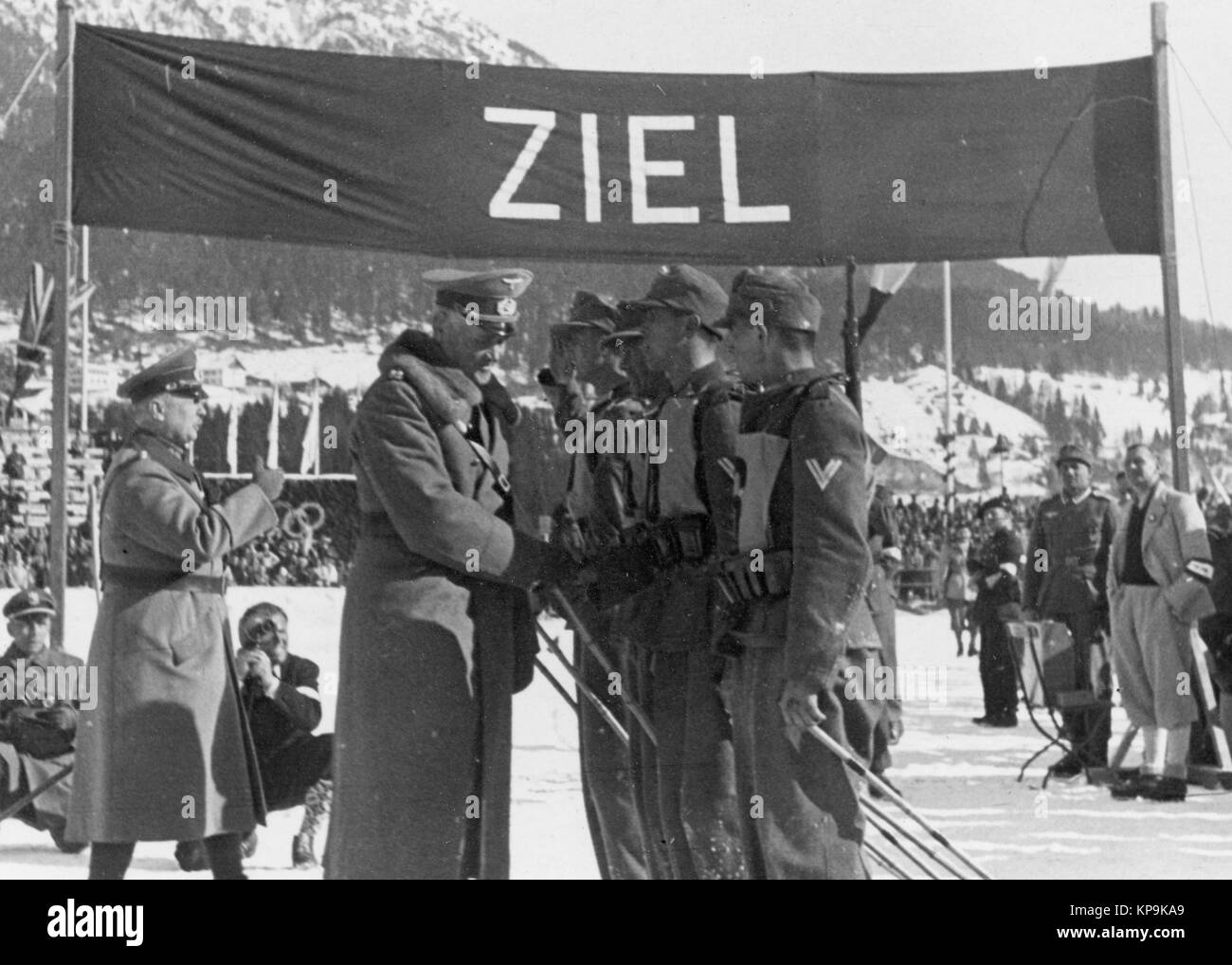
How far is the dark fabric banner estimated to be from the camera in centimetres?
556

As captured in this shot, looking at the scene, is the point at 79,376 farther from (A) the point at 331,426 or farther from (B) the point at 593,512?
(B) the point at 593,512

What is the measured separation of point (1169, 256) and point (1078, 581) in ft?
5.97

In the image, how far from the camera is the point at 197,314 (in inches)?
218

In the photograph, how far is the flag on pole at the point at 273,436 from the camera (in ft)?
18.2

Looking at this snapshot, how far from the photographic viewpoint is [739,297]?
458 cm

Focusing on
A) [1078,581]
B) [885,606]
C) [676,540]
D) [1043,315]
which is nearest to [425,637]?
[676,540]

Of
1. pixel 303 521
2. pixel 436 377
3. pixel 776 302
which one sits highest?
pixel 776 302

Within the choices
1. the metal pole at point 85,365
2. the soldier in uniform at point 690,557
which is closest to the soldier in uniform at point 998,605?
the soldier in uniform at point 690,557

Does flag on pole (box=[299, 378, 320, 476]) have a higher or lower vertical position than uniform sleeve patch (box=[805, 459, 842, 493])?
higher

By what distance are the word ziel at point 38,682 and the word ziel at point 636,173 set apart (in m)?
1.85

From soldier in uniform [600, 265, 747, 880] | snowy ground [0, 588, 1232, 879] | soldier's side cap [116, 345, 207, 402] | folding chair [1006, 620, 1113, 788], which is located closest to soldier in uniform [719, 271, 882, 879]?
soldier in uniform [600, 265, 747, 880]

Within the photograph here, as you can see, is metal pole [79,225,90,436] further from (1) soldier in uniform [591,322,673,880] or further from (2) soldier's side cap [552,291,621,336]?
(1) soldier in uniform [591,322,673,880]

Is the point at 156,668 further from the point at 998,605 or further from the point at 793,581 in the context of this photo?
the point at 998,605
